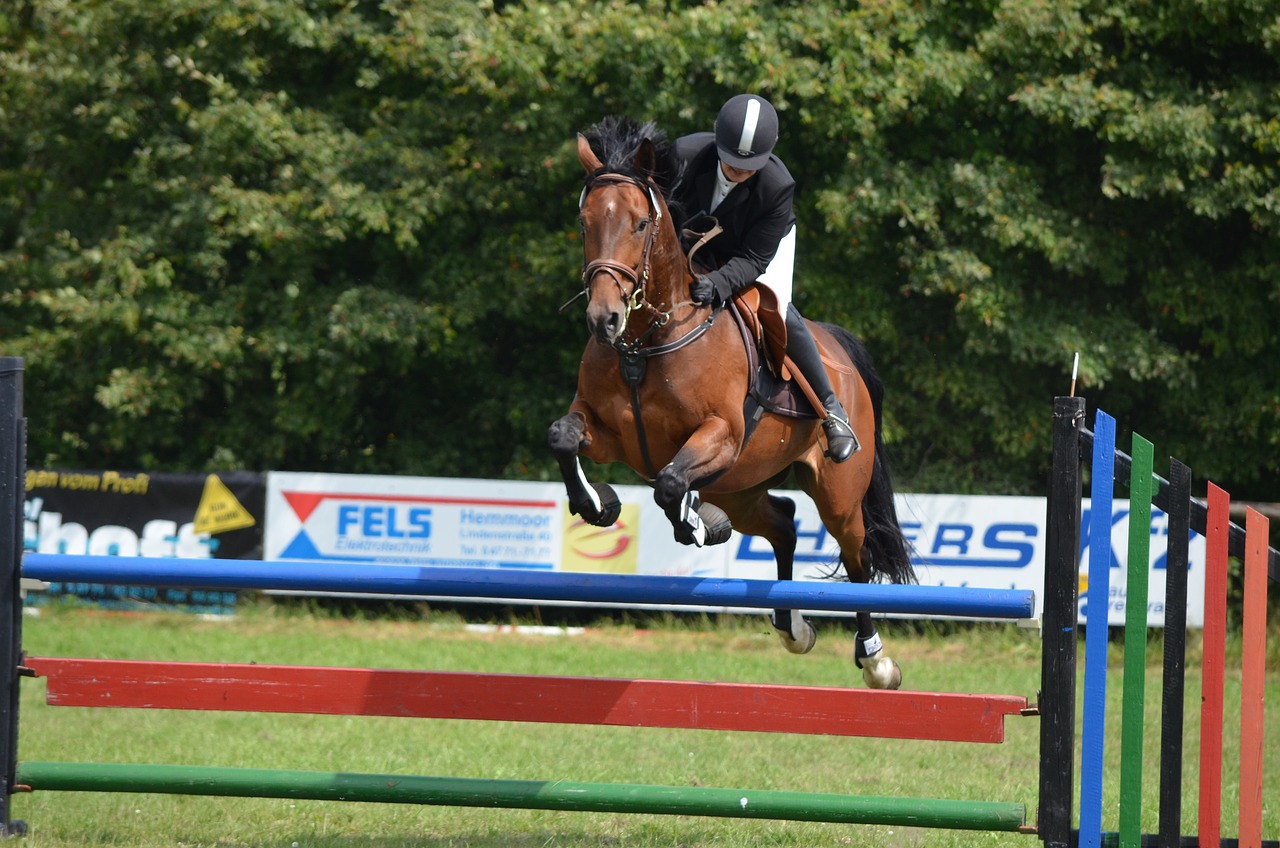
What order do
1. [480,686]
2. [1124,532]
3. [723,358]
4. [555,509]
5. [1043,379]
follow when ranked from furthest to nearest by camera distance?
[1043,379]
[555,509]
[1124,532]
[723,358]
[480,686]

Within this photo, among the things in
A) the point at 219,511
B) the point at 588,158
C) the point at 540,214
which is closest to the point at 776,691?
the point at 588,158

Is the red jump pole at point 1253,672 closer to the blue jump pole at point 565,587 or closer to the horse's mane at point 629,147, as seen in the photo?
the blue jump pole at point 565,587

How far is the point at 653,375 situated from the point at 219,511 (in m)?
7.74

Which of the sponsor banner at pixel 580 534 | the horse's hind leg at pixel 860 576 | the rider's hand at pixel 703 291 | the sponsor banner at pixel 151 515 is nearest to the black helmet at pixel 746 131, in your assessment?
the rider's hand at pixel 703 291

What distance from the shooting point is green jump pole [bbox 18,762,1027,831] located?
3.86 meters

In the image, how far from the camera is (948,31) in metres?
10.9

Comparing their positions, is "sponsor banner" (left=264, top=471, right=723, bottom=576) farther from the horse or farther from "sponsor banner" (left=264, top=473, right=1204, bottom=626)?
the horse

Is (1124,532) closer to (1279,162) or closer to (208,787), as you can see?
(1279,162)

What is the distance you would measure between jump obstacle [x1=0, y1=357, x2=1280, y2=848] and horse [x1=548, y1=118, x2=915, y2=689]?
0.54 meters

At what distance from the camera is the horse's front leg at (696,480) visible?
13.1ft

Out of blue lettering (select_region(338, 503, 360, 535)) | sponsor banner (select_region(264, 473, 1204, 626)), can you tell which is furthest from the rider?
blue lettering (select_region(338, 503, 360, 535))

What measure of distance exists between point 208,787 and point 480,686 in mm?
941

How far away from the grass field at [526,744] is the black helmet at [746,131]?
2484 millimetres

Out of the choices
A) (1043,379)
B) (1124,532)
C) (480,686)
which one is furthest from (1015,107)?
(480,686)
